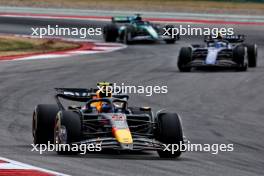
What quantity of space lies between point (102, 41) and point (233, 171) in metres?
25.8

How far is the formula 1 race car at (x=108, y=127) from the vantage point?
13219 millimetres

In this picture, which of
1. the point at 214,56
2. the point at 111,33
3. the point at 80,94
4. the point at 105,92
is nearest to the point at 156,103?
the point at 80,94

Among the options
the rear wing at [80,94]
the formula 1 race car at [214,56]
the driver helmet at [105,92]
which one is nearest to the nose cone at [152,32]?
the formula 1 race car at [214,56]

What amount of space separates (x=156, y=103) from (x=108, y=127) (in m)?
7.37

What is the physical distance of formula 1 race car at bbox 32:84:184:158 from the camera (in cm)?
1322

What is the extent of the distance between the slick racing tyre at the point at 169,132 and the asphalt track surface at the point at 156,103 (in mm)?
165

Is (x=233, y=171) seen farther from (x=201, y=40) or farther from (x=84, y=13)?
(x=84, y=13)

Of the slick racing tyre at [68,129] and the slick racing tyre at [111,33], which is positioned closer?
the slick racing tyre at [68,129]

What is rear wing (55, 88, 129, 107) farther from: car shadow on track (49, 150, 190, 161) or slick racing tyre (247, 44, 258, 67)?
slick racing tyre (247, 44, 258, 67)

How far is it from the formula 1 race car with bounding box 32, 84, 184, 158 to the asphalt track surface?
207 mm

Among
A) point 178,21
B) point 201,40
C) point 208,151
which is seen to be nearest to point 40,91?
point 208,151

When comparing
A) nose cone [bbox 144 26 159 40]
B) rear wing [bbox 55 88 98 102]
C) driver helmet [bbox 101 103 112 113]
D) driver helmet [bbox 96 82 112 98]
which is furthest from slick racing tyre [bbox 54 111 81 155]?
nose cone [bbox 144 26 159 40]

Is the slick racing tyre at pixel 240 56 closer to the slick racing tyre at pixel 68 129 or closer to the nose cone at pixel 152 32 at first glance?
the nose cone at pixel 152 32

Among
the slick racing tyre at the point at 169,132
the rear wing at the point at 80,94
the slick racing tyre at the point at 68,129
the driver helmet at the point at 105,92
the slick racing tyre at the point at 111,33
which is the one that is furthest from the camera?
the slick racing tyre at the point at 111,33
